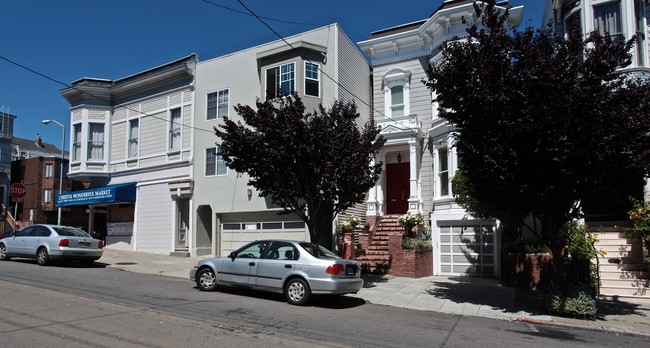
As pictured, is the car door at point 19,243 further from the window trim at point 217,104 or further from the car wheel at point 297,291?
the car wheel at point 297,291

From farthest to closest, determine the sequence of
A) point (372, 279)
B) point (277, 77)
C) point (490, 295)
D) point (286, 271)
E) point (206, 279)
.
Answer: point (277, 77)
point (372, 279)
point (490, 295)
point (206, 279)
point (286, 271)

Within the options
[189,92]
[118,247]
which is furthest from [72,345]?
[118,247]

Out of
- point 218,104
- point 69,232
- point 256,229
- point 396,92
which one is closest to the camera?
point 69,232

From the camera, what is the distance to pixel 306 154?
12922 millimetres

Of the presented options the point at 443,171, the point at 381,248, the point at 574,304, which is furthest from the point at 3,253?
the point at 574,304

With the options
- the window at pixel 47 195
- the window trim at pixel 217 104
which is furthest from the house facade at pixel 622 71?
the window at pixel 47 195

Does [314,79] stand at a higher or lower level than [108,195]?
higher

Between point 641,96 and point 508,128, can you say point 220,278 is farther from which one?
point 641,96

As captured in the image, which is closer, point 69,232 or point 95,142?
point 69,232

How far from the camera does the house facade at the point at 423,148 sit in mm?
16969

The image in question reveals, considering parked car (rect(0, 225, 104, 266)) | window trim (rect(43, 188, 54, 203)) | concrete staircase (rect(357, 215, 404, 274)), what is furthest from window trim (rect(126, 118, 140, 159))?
window trim (rect(43, 188, 54, 203))

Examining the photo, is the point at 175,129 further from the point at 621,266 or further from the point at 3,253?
the point at 621,266

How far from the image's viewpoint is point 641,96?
10008 millimetres

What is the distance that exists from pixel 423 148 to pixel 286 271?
1088 centimetres
